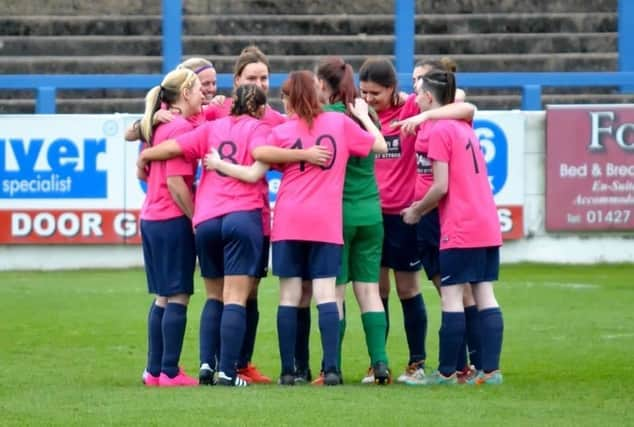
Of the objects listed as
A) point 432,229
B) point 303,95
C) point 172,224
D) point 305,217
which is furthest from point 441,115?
point 172,224

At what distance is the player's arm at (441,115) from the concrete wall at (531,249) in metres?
8.20

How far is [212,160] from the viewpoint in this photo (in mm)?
9039

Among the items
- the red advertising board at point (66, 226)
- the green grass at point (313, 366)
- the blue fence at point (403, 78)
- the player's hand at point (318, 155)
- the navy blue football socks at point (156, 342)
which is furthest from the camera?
the blue fence at point (403, 78)

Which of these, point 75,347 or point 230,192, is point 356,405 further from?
point 75,347

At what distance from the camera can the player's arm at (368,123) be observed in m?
9.04

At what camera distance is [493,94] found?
77.1 feet

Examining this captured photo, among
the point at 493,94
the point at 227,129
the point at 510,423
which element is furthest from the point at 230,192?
the point at 493,94

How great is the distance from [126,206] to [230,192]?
26.9 feet

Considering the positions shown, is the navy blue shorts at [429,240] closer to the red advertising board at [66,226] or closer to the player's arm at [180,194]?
the player's arm at [180,194]

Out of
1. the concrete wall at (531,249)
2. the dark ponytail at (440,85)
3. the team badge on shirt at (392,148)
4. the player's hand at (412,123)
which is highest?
the dark ponytail at (440,85)

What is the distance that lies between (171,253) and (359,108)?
126 centimetres

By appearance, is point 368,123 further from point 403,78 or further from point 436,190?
point 403,78

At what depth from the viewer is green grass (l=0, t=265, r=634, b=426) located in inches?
314

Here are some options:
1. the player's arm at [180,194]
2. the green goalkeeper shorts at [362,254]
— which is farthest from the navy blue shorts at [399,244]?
the player's arm at [180,194]
